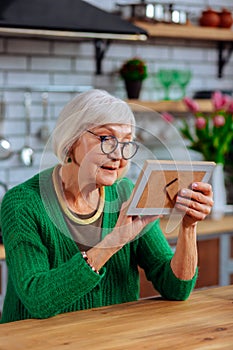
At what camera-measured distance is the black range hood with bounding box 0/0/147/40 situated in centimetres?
342

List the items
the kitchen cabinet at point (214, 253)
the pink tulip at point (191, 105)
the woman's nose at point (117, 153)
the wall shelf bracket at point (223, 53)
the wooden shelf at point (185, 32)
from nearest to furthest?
the woman's nose at point (117, 153)
the kitchen cabinet at point (214, 253)
the wooden shelf at point (185, 32)
the pink tulip at point (191, 105)
the wall shelf bracket at point (223, 53)

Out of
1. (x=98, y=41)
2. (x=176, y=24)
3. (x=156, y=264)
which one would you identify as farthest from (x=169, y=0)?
(x=156, y=264)

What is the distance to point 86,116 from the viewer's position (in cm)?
223

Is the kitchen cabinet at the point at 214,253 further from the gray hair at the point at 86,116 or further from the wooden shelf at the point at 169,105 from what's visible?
the gray hair at the point at 86,116

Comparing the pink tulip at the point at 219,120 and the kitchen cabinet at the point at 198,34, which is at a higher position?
the kitchen cabinet at the point at 198,34

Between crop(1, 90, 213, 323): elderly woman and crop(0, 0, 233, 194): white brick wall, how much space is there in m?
1.62

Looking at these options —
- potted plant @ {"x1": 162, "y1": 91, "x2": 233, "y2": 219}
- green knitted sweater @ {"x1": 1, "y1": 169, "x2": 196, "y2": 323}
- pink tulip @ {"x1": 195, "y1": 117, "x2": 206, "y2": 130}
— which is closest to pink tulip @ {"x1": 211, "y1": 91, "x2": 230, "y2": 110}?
potted plant @ {"x1": 162, "y1": 91, "x2": 233, "y2": 219}

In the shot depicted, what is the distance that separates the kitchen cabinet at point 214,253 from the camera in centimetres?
400

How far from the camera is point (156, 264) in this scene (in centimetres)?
246

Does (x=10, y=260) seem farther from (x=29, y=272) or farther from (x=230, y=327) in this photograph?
(x=230, y=327)

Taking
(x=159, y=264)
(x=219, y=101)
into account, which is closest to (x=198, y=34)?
(x=219, y=101)

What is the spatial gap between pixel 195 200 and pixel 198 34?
7.81 feet

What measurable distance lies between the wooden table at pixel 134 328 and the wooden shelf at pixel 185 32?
218cm

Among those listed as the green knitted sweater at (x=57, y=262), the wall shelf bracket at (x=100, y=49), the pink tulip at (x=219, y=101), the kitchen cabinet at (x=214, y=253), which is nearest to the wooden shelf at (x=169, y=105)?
the pink tulip at (x=219, y=101)
